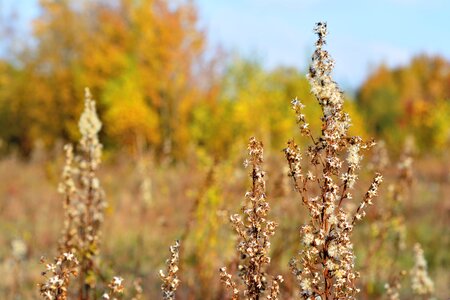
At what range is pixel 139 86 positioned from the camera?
993 inches

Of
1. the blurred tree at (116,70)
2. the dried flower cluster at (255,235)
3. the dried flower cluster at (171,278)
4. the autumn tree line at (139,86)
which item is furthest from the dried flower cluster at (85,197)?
the blurred tree at (116,70)

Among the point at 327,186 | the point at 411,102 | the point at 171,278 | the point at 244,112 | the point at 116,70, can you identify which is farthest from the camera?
the point at 411,102

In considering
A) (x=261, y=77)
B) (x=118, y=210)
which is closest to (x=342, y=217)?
(x=118, y=210)

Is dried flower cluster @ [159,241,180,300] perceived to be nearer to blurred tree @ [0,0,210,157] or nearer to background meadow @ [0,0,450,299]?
background meadow @ [0,0,450,299]

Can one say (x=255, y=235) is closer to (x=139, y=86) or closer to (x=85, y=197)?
(x=85, y=197)

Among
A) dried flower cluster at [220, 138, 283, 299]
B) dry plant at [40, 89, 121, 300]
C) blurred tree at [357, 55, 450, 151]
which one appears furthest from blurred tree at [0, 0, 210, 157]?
dried flower cluster at [220, 138, 283, 299]

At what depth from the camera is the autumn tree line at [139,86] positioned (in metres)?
24.0

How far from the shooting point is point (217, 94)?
28266 millimetres

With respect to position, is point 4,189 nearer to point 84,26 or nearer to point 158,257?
point 158,257

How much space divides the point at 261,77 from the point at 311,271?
80.8 ft

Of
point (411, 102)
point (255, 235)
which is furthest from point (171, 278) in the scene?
point (411, 102)

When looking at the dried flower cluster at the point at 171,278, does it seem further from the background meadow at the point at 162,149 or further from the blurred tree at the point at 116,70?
the blurred tree at the point at 116,70

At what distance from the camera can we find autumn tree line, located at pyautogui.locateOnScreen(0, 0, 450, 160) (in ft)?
78.8

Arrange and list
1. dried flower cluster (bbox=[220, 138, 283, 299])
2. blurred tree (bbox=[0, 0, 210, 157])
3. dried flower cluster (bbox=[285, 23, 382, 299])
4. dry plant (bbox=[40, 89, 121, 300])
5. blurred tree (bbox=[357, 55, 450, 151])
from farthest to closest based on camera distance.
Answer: blurred tree (bbox=[357, 55, 450, 151]), blurred tree (bbox=[0, 0, 210, 157]), dry plant (bbox=[40, 89, 121, 300]), dried flower cluster (bbox=[220, 138, 283, 299]), dried flower cluster (bbox=[285, 23, 382, 299])
